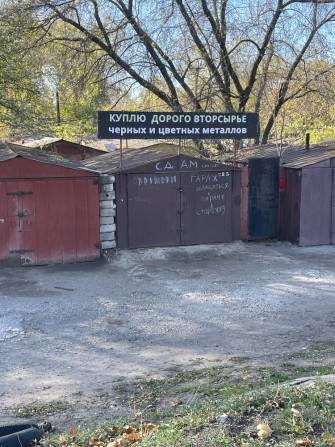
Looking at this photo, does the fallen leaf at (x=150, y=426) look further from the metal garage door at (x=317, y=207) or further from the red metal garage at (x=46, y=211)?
the metal garage door at (x=317, y=207)

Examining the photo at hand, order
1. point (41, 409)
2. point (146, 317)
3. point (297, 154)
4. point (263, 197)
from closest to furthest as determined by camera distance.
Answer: point (41, 409)
point (146, 317)
point (263, 197)
point (297, 154)

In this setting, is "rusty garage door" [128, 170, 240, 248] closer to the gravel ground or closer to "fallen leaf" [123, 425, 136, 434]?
the gravel ground

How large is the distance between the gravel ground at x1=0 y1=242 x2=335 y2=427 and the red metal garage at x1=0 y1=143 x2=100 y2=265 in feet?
1.33

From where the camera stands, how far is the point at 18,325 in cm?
866

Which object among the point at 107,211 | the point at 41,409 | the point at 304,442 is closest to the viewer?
the point at 304,442

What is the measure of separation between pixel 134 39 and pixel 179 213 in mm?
8730

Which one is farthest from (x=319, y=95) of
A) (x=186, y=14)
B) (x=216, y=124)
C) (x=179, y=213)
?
(x=179, y=213)

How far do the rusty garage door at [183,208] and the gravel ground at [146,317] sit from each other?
451 millimetres

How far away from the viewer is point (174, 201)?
1356 cm

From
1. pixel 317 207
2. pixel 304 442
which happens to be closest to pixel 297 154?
pixel 317 207

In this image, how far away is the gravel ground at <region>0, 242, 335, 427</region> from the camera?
6.71 metres

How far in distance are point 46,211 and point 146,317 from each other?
171 inches

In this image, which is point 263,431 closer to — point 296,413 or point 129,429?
point 296,413

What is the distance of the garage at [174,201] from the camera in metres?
13.2
